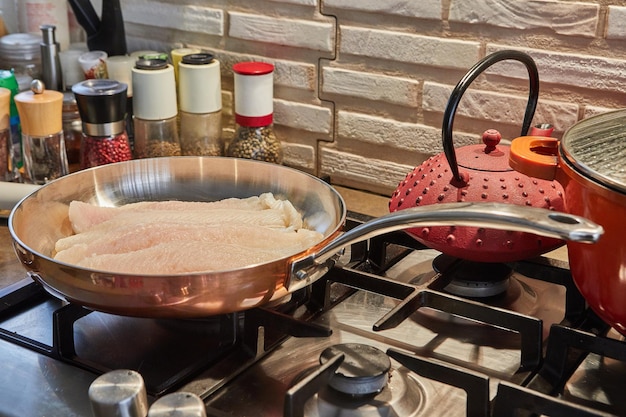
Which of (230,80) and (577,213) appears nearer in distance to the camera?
(577,213)

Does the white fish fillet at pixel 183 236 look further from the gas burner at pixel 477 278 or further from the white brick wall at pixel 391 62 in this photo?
the white brick wall at pixel 391 62

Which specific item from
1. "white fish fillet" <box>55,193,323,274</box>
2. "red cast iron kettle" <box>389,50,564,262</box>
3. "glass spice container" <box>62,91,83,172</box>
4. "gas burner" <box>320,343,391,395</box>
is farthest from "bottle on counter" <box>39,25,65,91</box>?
"gas burner" <box>320,343,391,395</box>

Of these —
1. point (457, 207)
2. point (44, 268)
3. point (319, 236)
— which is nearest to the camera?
point (457, 207)

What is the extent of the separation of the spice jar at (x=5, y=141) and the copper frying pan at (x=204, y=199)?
0.29 metres

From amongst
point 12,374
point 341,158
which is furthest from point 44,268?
point 341,158

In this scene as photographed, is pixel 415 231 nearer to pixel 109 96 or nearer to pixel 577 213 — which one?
pixel 577 213

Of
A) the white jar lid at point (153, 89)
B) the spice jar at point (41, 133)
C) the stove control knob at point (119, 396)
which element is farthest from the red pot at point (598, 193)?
the spice jar at point (41, 133)

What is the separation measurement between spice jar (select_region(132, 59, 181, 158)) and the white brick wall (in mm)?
136

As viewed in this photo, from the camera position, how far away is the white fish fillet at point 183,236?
78 cm

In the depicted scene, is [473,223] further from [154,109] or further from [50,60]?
[50,60]

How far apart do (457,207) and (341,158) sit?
0.65 metres

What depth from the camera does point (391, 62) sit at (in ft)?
3.89

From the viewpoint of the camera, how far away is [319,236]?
0.87 metres

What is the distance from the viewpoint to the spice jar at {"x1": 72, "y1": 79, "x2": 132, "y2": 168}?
1.17m
